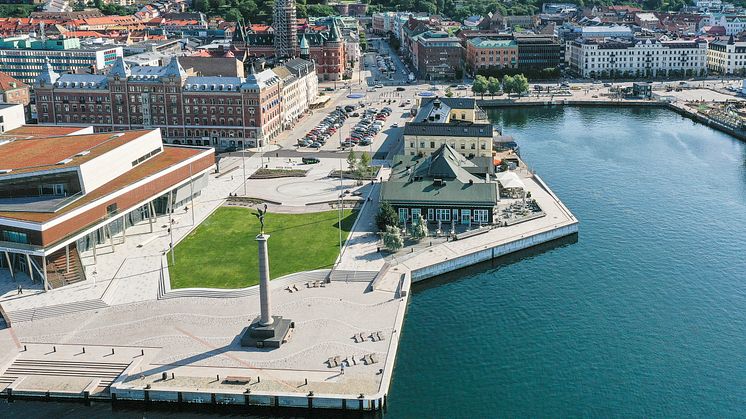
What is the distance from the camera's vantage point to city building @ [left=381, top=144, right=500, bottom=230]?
92.1 meters

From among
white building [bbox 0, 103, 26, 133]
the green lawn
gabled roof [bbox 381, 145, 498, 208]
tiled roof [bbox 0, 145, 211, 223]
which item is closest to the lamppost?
the green lawn

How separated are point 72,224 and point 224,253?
15786mm

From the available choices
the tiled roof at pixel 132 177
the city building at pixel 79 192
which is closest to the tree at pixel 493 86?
the city building at pixel 79 192

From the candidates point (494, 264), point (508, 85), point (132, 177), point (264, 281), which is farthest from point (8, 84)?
point (264, 281)

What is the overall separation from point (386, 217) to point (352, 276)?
1279 centimetres

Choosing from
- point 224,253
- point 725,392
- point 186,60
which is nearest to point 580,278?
point 725,392

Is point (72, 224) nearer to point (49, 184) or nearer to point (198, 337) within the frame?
point (49, 184)

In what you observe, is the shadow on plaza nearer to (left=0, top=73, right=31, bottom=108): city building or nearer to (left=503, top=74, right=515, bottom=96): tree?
(left=503, top=74, right=515, bottom=96): tree

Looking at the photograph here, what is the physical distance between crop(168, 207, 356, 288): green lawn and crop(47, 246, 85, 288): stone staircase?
360 inches

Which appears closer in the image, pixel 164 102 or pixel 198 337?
pixel 198 337

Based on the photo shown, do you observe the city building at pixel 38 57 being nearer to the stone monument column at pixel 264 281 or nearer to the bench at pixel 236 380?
the stone monument column at pixel 264 281

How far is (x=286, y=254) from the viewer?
84188 millimetres

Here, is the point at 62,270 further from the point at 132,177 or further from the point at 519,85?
the point at 519,85

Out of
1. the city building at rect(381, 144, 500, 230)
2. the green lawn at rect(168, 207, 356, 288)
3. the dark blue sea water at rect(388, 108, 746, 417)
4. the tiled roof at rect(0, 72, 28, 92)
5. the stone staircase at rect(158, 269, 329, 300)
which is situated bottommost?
the dark blue sea water at rect(388, 108, 746, 417)
